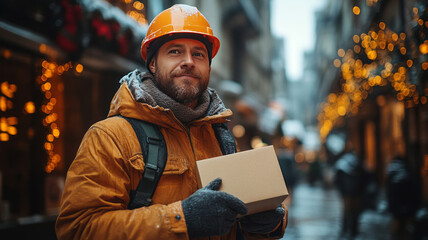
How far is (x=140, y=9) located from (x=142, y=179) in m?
8.81

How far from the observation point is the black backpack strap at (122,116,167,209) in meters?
1.98

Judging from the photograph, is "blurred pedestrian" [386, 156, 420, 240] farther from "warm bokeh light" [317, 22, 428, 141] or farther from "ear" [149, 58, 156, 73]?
"ear" [149, 58, 156, 73]

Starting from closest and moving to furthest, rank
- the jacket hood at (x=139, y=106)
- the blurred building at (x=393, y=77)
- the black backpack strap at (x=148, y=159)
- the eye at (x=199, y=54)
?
the black backpack strap at (x=148, y=159) → the jacket hood at (x=139, y=106) → the eye at (x=199, y=54) → the blurred building at (x=393, y=77)

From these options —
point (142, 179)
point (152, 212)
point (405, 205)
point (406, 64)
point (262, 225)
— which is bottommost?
point (405, 205)

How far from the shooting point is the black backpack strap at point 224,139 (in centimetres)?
252

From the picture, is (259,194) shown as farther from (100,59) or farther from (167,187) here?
(100,59)

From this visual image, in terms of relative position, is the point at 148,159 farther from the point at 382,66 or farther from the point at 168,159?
the point at 382,66

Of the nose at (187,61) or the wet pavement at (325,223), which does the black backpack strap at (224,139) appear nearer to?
the nose at (187,61)

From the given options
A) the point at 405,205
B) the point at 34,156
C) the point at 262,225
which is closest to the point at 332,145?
the point at 405,205

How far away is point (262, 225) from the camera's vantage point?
2195mm

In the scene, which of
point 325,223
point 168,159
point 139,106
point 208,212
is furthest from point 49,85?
point 325,223

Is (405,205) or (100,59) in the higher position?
(100,59)

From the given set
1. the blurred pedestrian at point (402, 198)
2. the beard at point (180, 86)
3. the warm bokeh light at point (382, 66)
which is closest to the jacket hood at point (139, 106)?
the beard at point (180, 86)

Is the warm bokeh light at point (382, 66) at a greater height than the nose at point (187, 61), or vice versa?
the warm bokeh light at point (382, 66)
